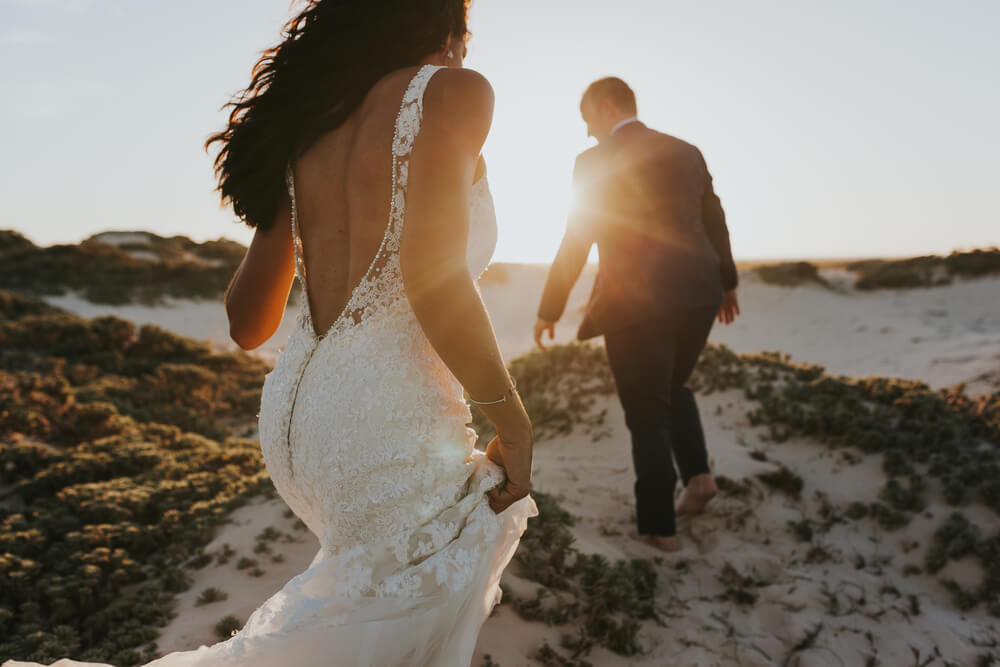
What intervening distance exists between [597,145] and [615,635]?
2569mm

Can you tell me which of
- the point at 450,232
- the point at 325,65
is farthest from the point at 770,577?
the point at 325,65

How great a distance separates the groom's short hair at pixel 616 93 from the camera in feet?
11.6

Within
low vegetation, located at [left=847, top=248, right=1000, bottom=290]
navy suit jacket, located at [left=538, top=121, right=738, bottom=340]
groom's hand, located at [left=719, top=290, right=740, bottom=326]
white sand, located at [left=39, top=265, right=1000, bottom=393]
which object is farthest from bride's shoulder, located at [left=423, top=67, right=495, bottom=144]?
low vegetation, located at [left=847, top=248, right=1000, bottom=290]

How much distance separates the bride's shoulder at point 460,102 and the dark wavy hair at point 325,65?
0.58ft

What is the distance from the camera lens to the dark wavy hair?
1391mm

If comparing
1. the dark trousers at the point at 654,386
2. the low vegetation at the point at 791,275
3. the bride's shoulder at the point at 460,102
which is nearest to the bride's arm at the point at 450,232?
the bride's shoulder at the point at 460,102

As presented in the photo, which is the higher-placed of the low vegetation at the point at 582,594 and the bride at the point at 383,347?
the bride at the point at 383,347

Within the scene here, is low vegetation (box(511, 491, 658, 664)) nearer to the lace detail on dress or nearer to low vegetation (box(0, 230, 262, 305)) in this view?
the lace detail on dress

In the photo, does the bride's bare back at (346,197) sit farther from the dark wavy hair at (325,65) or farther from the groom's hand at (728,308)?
the groom's hand at (728,308)

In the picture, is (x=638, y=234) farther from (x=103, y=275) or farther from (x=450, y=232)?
(x=103, y=275)

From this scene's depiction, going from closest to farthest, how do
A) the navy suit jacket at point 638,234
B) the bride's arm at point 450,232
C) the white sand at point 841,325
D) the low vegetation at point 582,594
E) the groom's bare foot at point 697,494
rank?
1. the bride's arm at point 450,232
2. the low vegetation at point 582,594
3. the navy suit jacket at point 638,234
4. the groom's bare foot at point 697,494
5. the white sand at point 841,325

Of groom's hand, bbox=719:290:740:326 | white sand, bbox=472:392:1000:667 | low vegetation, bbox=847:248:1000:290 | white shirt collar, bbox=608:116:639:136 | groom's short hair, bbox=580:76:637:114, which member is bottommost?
white sand, bbox=472:392:1000:667

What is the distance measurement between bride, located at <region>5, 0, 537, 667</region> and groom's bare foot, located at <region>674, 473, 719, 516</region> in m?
2.85

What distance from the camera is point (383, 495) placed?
138 cm
